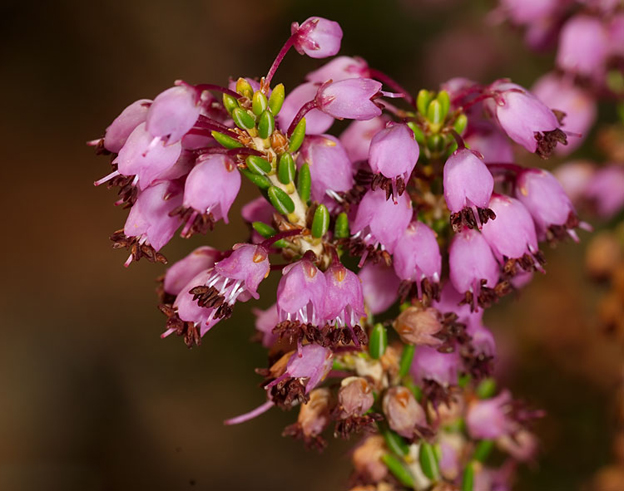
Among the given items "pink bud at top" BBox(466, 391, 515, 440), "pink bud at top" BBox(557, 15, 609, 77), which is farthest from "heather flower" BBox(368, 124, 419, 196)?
"pink bud at top" BBox(557, 15, 609, 77)

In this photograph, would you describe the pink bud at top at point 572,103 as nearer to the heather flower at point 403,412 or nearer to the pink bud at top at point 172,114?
the heather flower at point 403,412

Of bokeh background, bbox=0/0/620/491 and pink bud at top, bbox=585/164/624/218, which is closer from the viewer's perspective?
pink bud at top, bbox=585/164/624/218

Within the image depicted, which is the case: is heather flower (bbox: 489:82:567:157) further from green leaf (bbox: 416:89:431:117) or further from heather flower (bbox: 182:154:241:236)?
heather flower (bbox: 182:154:241:236)

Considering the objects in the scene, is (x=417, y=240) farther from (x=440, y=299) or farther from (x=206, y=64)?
(x=206, y=64)

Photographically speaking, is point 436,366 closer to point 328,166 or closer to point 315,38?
point 328,166

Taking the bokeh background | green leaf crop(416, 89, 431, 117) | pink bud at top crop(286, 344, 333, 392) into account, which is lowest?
the bokeh background

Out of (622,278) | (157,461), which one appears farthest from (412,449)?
(157,461)
